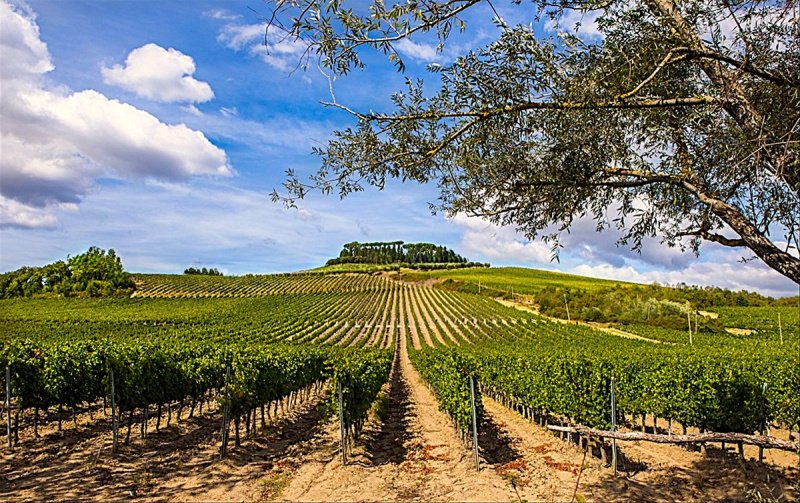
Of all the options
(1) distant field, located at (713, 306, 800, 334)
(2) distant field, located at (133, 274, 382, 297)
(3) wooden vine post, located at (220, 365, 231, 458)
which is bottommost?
(1) distant field, located at (713, 306, 800, 334)

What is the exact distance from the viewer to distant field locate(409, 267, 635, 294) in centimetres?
11366

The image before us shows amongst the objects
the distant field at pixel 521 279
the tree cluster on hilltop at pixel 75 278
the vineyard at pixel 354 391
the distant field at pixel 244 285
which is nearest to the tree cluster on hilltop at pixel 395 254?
the distant field at pixel 521 279

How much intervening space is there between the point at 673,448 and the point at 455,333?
4384 centimetres

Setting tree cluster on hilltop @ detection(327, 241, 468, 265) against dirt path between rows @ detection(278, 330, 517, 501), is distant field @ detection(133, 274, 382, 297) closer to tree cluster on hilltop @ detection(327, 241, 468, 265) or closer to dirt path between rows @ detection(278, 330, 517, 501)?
tree cluster on hilltop @ detection(327, 241, 468, 265)

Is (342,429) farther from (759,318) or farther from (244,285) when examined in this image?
(244,285)

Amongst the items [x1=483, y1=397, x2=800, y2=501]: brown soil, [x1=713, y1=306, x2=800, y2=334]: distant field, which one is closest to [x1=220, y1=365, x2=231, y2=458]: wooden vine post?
[x1=483, y1=397, x2=800, y2=501]: brown soil

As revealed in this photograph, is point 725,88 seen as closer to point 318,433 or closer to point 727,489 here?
point 727,489

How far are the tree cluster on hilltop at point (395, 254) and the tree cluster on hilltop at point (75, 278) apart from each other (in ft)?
253

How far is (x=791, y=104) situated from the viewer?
16.1ft

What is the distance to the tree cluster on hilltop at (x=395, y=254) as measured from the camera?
17800 centimetres

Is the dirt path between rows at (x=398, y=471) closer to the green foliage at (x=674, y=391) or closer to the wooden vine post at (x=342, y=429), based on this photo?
the wooden vine post at (x=342, y=429)

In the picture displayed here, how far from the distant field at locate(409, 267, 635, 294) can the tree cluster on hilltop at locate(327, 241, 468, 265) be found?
23860 mm

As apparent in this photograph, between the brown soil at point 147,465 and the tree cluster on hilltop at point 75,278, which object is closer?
the brown soil at point 147,465

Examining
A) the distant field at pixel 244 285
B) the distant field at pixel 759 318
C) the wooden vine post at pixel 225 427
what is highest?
the distant field at pixel 244 285
